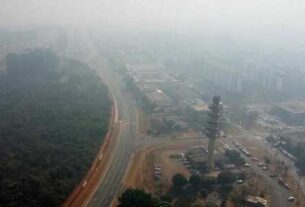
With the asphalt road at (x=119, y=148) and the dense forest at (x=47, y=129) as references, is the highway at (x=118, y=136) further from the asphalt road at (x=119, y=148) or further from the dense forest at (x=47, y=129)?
the dense forest at (x=47, y=129)

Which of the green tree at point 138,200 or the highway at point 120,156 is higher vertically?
the green tree at point 138,200

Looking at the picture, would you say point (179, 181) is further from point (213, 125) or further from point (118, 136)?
point (118, 136)

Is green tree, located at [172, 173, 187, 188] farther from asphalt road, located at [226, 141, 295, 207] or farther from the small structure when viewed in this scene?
the small structure

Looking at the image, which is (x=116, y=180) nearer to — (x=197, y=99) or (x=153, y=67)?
(x=197, y=99)

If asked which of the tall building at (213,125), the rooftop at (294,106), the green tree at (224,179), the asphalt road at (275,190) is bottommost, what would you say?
the asphalt road at (275,190)

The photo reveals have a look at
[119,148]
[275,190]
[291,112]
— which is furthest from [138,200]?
[291,112]

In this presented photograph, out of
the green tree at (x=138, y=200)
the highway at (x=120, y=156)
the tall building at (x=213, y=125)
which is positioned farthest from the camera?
the tall building at (x=213, y=125)

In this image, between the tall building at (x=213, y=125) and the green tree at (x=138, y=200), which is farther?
the tall building at (x=213, y=125)

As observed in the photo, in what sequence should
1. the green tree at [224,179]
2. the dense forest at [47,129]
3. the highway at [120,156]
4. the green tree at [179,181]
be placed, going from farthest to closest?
the green tree at [224,179] < the green tree at [179,181] < the highway at [120,156] < the dense forest at [47,129]

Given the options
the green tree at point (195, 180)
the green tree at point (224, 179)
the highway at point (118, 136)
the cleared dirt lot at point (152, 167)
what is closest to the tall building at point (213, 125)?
the cleared dirt lot at point (152, 167)
